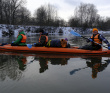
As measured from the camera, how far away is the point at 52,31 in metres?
35.0

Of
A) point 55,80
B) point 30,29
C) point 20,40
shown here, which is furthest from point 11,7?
point 55,80

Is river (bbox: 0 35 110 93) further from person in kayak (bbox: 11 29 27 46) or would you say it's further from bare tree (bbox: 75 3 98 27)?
bare tree (bbox: 75 3 98 27)

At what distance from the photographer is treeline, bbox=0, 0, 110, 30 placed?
1153 inches

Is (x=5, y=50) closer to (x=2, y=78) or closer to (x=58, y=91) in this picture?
(x=2, y=78)

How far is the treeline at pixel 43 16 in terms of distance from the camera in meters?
A: 29.3

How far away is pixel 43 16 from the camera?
37.1 meters

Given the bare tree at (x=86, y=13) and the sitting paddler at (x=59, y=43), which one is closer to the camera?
the sitting paddler at (x=59, y=43)

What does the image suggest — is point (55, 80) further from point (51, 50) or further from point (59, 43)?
point (59, 43)

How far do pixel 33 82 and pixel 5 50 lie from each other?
173 inches

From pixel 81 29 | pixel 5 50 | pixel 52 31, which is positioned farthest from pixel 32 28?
pixel 5 50

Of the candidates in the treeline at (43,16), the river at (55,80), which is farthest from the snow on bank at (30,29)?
the river at (55,80)

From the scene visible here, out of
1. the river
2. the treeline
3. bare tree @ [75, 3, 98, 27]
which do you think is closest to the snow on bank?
the treeline

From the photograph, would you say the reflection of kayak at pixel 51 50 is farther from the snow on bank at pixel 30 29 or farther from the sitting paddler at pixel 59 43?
the snow on bank at pixel 30 29

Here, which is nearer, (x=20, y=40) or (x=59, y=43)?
(x=59, y=43)
